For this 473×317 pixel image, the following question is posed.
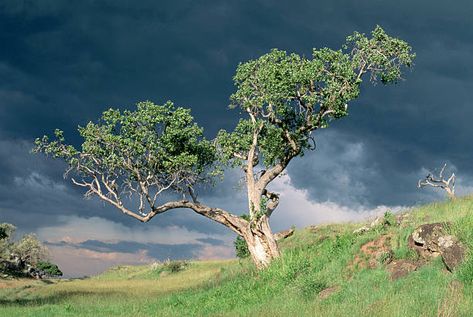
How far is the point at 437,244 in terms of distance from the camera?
71.8 ft

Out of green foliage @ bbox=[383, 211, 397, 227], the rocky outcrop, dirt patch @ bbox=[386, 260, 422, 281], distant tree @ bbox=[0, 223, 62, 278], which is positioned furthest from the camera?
distant tree @ bbox=[0, 223, 62, 278]

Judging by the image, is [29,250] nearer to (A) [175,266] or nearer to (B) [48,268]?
(B) [48,268]

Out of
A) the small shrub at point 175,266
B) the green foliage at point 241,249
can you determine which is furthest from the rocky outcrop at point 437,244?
the small shrub at point 175,266

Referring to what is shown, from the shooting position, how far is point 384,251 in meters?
24.4

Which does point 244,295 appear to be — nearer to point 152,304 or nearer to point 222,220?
point 152,304

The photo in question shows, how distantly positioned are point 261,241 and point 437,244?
50.4 ft

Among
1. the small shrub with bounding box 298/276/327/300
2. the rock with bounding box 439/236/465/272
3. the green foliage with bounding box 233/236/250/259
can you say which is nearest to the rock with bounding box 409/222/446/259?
the rock with bounding box 439/236/465/272

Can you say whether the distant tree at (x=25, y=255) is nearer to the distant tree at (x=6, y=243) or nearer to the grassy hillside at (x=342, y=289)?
the distant tree at (x=6, y=243)

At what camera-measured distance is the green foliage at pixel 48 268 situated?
3216 inches

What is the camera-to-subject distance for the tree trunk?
116 feet

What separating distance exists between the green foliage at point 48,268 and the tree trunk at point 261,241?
184 feet

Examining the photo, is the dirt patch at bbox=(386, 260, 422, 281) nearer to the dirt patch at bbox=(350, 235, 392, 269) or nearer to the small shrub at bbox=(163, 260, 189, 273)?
the dirt patch at bbox=(350, 235, 392, 269)

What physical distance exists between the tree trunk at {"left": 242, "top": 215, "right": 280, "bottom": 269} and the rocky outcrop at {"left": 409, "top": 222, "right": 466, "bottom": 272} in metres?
13.0

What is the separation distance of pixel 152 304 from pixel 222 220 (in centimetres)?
878
